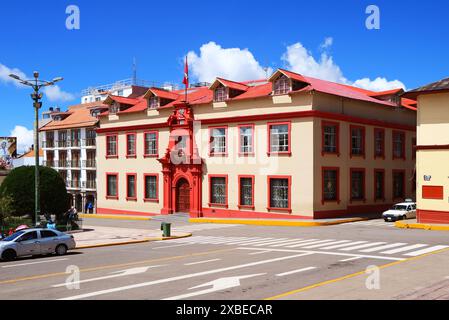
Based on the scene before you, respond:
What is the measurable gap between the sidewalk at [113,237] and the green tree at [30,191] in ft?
10.2

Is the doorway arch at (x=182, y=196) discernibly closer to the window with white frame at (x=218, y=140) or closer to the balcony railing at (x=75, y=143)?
the window with white frame at (x=218, y=140)

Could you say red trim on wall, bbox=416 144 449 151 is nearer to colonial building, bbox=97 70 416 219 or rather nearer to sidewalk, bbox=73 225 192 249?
colonial building, bbox=97 70 416 219

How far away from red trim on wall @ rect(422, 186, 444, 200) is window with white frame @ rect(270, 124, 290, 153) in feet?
36.7

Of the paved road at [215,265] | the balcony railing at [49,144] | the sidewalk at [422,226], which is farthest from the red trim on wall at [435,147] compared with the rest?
the balcony railing at [49,144]

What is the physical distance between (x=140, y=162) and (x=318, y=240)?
2960 centimetres

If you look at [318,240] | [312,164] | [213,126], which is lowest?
[318,240]

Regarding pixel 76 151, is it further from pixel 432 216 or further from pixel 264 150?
pixel 432 216

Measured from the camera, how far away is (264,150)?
4456 centimetres

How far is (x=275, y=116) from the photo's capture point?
4359cm

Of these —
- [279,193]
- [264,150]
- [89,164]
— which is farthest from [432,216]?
[89,164]

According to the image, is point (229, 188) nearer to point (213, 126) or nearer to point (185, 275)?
point (213, 126)

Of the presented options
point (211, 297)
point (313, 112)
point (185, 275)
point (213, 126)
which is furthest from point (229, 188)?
point (211, 297)

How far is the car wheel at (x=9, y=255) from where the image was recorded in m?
23.8

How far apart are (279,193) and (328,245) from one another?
17.4 m
